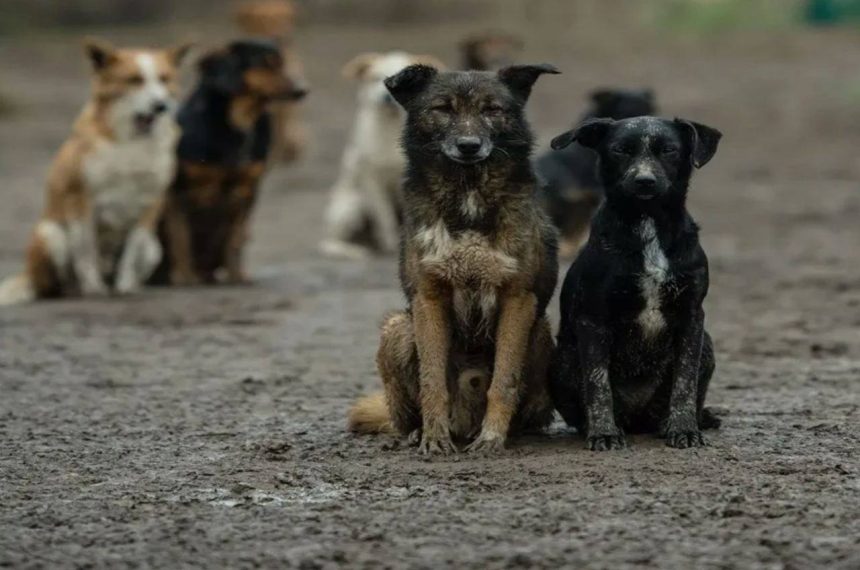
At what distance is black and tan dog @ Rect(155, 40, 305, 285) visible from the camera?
12.7m

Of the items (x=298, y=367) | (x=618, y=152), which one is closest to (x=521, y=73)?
(x=618, y=152)

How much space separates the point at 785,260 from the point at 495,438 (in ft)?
23.4

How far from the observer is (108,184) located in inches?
482

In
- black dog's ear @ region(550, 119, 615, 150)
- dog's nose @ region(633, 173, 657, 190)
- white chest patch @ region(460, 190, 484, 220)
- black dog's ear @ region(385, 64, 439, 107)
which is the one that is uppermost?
black dog's ear @ region(385, 64, 439, 107)

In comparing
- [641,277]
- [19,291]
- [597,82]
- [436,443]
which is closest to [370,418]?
[436,443]

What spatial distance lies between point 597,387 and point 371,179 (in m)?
8.41

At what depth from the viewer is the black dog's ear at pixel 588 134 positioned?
6.59 meters

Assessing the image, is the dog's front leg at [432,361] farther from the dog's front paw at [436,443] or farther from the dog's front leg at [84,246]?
the dog's front leg at [84,246]

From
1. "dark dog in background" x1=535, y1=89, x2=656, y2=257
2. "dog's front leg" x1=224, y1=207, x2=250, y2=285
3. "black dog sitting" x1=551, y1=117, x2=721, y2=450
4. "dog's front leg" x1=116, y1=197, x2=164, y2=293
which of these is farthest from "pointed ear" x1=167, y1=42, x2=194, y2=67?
"black dog sitting" x1=551, y1=117, x2=721, y2=450

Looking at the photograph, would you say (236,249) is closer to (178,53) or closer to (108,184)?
(108,184)

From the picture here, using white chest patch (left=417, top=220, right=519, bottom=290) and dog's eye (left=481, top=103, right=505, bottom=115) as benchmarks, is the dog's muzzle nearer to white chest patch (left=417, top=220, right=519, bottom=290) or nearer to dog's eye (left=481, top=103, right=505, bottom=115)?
dog's eye (left=481, top=103, right=505, bottom=115)

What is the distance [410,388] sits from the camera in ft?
22.5

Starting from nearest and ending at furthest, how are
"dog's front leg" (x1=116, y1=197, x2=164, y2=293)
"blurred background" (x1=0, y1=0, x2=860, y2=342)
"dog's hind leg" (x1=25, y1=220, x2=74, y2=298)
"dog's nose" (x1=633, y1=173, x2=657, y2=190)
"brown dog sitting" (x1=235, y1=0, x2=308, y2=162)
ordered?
1. "dog's nose" (x1=633, y1=173, x2=657, y2=190)
2. "dog's hind leg" (x1=25, y1=220, x2=74, y2=298)
3. "dog's front leg" (x1=116, y1=197, x2=164, y2=293)
4. "brown dog sitting" (x1=235, y1=0, x2=308, y2=162)
5. "blurred background" (x1=0, y1=0, x2=860, y2=342)

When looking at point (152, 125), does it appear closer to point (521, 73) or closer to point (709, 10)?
point (521, 73)
